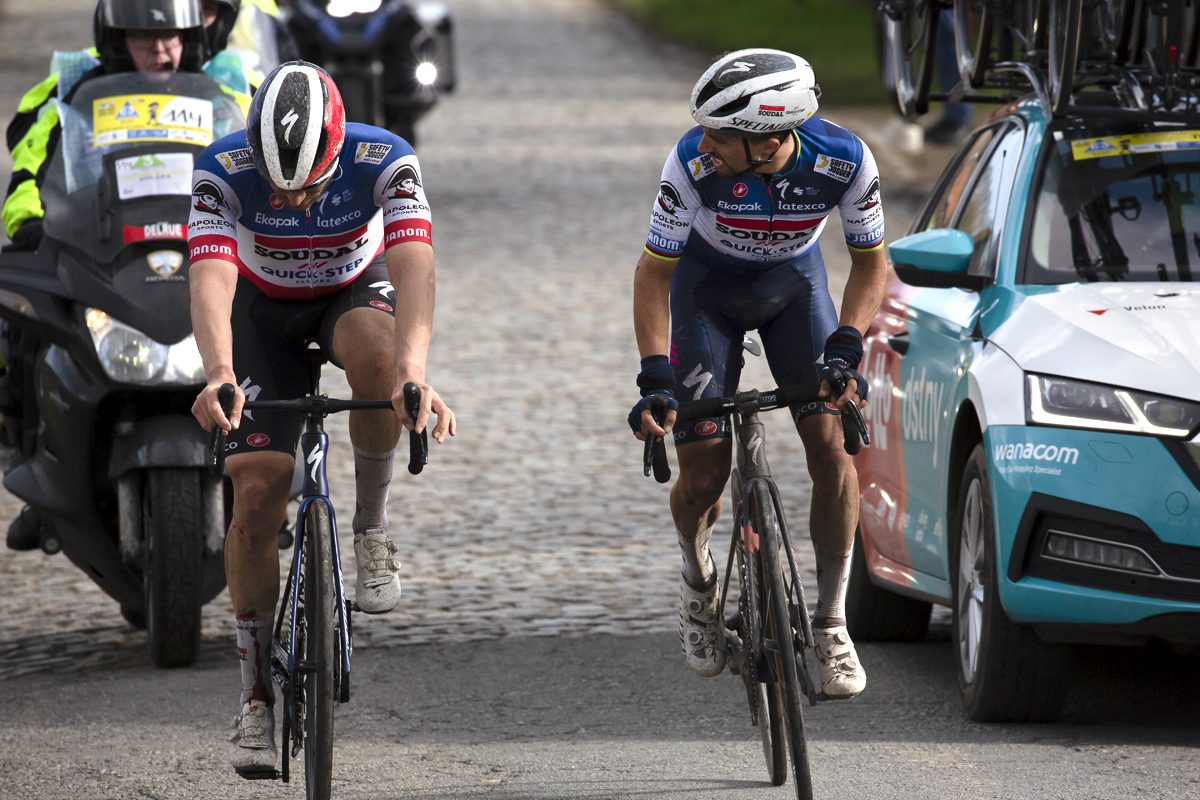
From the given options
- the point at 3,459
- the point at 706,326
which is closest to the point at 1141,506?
the point at 706,326

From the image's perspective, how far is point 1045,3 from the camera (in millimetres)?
7367

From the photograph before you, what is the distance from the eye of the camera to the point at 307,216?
18.0 ft

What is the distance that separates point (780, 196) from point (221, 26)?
3442 mm

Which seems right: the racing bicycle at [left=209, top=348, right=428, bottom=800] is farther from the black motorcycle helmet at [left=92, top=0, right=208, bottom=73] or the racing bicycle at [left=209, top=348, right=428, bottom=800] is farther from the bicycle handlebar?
the black motorcycle helmet at [left=92, top=0, right=208, bottom=73]

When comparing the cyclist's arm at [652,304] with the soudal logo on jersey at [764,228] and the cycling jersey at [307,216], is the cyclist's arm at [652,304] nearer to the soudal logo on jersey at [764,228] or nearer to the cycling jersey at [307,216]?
the soudal logo on jersey at [764,228]

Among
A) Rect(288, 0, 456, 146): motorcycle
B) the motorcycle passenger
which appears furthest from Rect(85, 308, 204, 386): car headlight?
Rect(288, 0, 456, 146): motorcycle

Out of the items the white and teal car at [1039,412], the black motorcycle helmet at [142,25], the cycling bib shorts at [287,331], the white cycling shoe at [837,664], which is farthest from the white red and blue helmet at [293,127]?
the black motorcycle helmet at [142,25]

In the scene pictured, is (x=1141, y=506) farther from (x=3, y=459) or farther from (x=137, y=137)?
(x=3, y=459)

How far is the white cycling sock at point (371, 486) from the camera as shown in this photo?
5.65 metres

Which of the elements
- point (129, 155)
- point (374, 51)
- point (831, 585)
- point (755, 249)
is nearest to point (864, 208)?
point (755, 249)

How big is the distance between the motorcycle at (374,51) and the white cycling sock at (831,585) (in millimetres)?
15332

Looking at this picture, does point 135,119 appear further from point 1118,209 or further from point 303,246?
point 1118,209

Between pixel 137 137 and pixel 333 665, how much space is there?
3.18 metres

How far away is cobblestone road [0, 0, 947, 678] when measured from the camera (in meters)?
7.88
